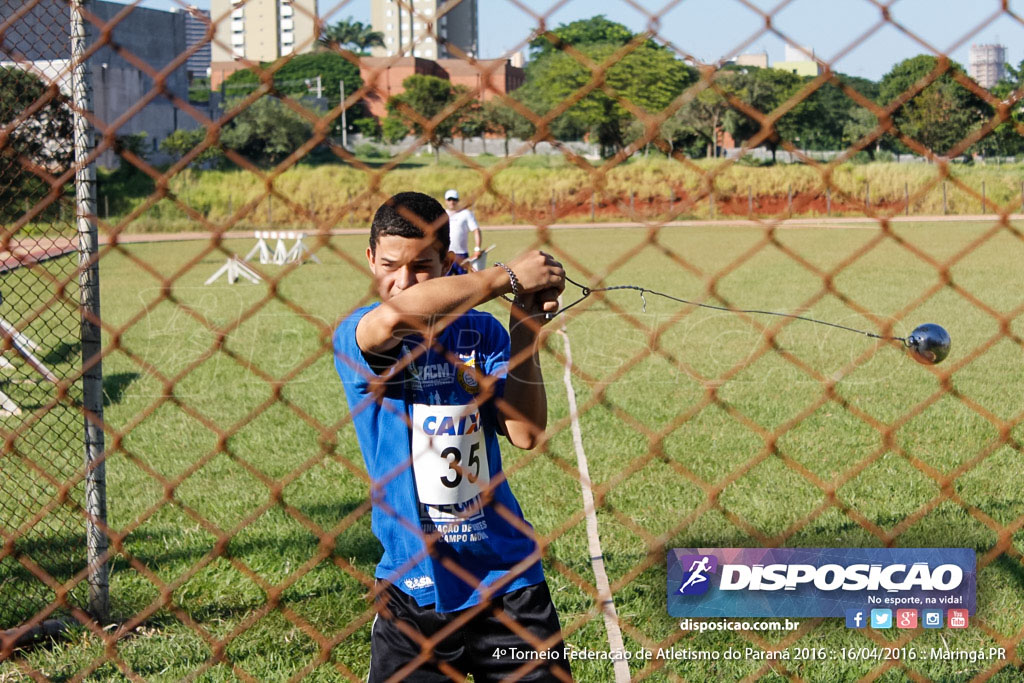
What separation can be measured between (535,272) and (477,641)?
1.09 meters

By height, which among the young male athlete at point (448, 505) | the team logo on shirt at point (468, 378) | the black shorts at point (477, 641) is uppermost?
the team logo on shirt at point (468, 378)

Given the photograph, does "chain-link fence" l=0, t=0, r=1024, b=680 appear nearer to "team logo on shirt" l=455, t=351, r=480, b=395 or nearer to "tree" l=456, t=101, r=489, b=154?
"team logo on shirt" l=455, t=351, r=480, b=395

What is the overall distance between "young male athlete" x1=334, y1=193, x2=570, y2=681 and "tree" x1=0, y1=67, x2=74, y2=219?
1452mm

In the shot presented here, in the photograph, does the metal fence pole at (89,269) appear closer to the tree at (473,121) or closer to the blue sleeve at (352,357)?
the blue sleeve at (352,357)

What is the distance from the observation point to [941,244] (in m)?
21.2

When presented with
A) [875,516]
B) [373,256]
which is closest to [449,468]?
[373,256]

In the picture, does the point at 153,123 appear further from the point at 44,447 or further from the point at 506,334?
the point at 506,334

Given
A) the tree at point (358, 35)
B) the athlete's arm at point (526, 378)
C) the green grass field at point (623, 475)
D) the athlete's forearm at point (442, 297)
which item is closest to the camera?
the athlete's forearm at point (442, 297)

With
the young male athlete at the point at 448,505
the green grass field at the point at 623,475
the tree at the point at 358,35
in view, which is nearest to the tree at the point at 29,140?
the green grass field at the point at 623,475

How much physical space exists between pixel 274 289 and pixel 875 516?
3839 millimetres

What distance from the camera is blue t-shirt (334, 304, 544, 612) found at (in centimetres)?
226

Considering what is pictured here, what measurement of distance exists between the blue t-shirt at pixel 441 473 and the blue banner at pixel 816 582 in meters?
1.57

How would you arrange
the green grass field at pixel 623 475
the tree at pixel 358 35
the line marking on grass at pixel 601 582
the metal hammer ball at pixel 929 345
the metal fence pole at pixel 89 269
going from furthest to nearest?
the tree at pixel 358 35 < the line marking on grass at pixel 601 582 < the metal fence pole at pixel 89 269 < the metal hammer ball at pixel 929 345 < the green grass field at pixel 623 475

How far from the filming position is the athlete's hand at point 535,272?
1.64 metres
